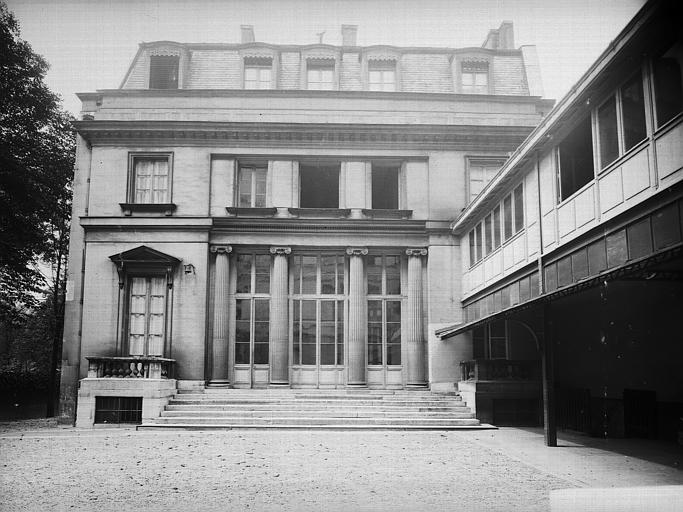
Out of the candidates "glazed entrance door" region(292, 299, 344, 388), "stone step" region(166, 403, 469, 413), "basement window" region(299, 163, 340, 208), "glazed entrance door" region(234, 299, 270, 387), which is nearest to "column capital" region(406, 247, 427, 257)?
"glazed entrance door" region(292, 299, 344, 388)

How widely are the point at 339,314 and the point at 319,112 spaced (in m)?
7.08

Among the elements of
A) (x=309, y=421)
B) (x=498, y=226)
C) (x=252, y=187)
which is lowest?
(x=309, y=421)

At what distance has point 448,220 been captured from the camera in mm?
21516

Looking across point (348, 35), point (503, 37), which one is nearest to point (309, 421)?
Answer: point (348, 35)

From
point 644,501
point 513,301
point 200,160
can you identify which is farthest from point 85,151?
point 644,501

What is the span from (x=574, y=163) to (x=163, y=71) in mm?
15888

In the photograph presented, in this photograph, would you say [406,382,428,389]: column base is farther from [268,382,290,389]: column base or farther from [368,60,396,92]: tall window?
[368,60,396,92]: tall window

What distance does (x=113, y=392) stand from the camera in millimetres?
18344

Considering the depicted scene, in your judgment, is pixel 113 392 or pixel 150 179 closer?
pixel 113 392

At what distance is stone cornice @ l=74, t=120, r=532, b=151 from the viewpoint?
2152 cm

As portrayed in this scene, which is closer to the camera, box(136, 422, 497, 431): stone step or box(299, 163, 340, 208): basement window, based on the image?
box(136, 422, 497, 431): stone step

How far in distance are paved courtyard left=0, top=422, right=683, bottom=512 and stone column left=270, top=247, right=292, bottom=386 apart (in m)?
4.99

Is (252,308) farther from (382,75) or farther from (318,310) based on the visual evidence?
(382,75)

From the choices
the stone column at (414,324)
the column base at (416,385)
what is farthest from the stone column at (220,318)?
the stone column at (414,324)
